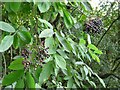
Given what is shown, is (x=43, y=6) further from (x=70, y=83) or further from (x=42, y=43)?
(x=70, y=83)

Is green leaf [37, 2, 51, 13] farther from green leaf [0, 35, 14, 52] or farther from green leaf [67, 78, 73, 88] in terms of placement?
green leaf [67, 78, 73, 88]

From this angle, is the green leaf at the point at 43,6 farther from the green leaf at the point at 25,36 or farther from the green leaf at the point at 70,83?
the green leaf at the point at 70,83

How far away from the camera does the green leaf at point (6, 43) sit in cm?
66

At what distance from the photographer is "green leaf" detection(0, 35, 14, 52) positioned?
66 centimetres

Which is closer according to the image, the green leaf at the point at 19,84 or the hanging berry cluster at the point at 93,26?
the green leaf at the point at 19,84

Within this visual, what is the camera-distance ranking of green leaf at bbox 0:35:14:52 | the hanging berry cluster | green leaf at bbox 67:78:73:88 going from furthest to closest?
the hanging berry cluster < green leaf at bbox 67:78:73:88 < green leaf at bbox 0:35:14:52

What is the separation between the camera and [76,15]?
1.11 metres

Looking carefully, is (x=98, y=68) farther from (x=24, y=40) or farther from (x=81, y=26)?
(x=24, y=40)

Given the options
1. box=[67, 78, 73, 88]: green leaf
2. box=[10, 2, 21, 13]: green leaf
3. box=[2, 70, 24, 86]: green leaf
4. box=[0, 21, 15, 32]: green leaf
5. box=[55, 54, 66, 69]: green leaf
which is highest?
box=[10, 2, 21, 13]: green leaf

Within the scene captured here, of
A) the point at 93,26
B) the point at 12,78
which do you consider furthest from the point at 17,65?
the point at 93,26

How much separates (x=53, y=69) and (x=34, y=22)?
230 millimetres

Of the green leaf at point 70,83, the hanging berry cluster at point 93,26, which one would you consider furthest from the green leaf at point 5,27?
the hanging berry cluster at point 93,26

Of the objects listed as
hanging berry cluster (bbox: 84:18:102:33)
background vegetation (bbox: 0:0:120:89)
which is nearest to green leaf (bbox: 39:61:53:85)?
background vegetation (bbox: 0:0:120:89)

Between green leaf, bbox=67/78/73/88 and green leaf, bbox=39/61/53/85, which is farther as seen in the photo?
green leaf, bbox=67/78/73/88
